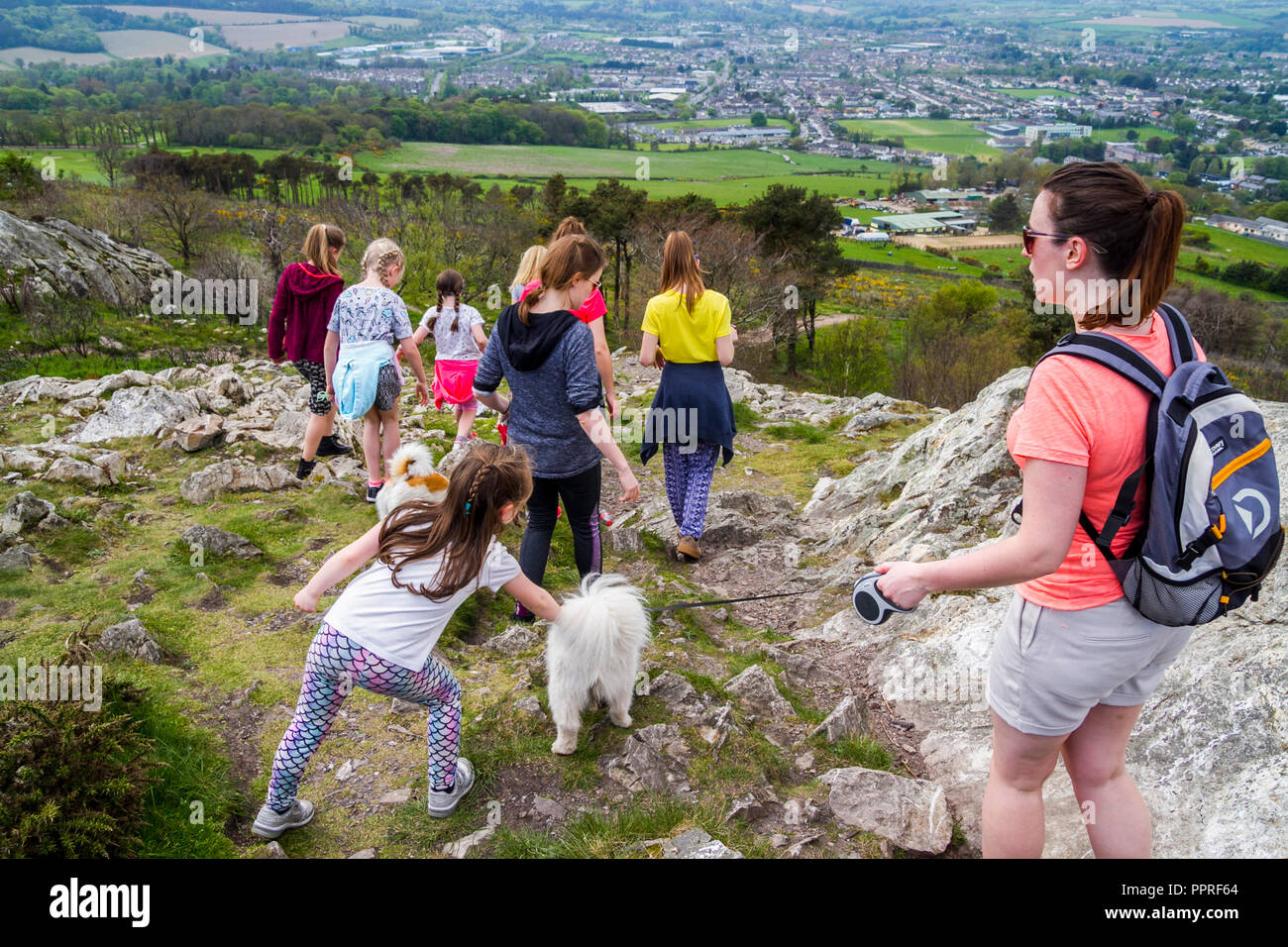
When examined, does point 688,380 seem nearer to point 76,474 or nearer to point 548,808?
point 548,808

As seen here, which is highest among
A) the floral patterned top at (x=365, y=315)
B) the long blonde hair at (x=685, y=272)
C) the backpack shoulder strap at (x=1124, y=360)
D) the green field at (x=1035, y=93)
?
the green field at (x=1035, y=93)

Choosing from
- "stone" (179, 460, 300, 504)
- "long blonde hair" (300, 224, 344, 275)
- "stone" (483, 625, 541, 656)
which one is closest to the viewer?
"stone" (483, 625, 541, 656)

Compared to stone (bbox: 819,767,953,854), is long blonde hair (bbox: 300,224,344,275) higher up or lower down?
higher up

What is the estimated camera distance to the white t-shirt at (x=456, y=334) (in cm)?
816

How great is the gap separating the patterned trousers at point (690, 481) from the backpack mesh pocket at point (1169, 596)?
463 cm

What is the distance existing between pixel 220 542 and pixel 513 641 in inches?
112

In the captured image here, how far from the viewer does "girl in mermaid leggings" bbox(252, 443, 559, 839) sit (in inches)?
129

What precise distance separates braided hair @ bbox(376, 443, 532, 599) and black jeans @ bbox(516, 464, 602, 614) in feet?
5.69

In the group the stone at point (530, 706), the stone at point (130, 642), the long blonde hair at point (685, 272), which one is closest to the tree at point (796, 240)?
the long blonde hair at point (685, 272)

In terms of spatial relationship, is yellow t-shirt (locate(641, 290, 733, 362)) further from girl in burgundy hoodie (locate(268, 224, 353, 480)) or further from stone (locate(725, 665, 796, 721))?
girl in burgundy hoodie (locate(268, 224, 353, 480))

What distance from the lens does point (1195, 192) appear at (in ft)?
224

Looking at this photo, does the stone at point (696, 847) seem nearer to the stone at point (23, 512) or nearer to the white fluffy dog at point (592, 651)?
the white fluffy dog at point (592, 651)

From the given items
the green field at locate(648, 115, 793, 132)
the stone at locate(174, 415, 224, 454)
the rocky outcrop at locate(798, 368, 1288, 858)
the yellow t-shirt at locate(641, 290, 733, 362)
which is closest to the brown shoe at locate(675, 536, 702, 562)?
the rocky outcrop at locate(798, 368, 1288, 858)

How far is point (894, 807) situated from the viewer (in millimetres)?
3689
